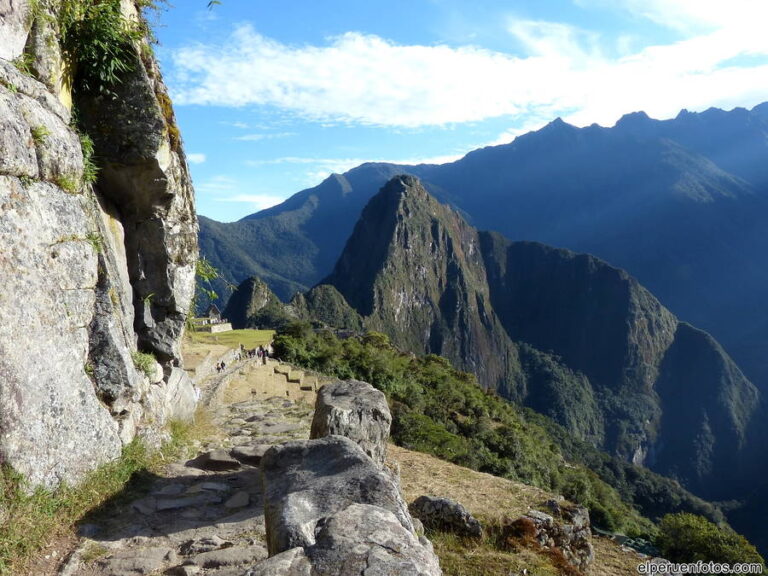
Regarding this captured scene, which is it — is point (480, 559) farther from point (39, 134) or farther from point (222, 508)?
point (39, 134)

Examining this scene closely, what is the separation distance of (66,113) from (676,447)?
596 feet

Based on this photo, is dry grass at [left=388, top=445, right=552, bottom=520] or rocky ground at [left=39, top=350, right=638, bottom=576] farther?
dry grass at [left=388, top=445, right=552, bottom=520]

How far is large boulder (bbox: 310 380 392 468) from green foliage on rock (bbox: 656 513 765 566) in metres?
7.78

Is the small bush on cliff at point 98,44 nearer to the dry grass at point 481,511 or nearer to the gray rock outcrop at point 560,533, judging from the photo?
the dry grass at point 481,511

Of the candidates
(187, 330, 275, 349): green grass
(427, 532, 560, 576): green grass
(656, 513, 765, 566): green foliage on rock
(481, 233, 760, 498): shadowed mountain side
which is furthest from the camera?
(481, 233, 760, 498): shadowed mountain side

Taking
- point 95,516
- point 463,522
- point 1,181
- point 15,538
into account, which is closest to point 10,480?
point 15,538

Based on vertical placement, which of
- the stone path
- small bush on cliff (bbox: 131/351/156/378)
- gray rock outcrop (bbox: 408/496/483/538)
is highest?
small bush on cliff (bbox: 131/351/156/378)

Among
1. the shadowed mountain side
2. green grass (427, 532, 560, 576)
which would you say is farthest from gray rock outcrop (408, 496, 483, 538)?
the shadowed mountain side

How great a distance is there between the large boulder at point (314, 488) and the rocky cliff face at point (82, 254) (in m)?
2.08

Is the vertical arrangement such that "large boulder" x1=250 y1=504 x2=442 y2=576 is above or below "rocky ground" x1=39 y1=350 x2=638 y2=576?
above

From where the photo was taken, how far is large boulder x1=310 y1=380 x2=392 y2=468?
23.3ft

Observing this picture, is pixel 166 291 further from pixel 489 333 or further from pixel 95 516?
pixel 489 333

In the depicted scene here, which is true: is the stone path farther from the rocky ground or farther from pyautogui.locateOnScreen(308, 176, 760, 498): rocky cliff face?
pyautogui.locateOnScreen(308, 176, 760, 498): rocky cliff face

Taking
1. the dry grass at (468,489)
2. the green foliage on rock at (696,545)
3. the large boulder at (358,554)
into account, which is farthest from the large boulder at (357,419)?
the green foliage on rock at (696,545)
